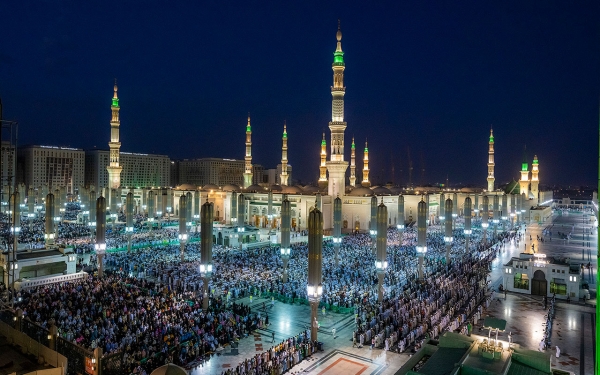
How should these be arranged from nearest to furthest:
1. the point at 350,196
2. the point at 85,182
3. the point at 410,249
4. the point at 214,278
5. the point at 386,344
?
the point at 386,344 < the point at 214,278 < the point at 410,249 < the point at 350,196 < the point at 85,182

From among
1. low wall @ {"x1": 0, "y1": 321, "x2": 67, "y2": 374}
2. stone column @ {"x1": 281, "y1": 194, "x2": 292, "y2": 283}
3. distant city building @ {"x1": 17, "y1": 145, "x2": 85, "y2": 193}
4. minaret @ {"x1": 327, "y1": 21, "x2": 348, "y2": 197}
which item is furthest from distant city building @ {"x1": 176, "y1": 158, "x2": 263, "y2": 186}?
low wall @ {"x1": 0, "y1": 321, "x2": 67, "y2": 374}

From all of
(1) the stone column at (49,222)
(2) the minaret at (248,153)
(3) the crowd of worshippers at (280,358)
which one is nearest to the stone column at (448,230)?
(3) the crowd of worshippers at (280,358)

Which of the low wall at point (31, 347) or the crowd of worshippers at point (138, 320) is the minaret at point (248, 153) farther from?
the low wall at point (31, 347)

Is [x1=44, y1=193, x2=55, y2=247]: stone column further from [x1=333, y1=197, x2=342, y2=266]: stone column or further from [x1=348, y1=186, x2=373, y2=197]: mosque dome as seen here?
[x1=348, y1=186, x2=373, y2=197]: mosque dome

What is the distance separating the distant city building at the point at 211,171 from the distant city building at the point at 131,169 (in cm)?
929

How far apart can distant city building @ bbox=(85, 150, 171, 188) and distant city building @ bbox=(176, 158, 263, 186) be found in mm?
9292

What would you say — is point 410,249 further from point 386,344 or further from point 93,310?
point 93,310

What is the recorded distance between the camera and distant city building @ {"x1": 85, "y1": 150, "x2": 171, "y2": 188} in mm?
104938

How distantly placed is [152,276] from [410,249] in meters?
19.2

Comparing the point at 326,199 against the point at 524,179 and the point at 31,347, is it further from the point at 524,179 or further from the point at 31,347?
the point at 524,179

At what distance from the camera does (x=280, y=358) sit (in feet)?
40.8

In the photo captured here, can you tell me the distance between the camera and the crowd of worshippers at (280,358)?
38.6 feet

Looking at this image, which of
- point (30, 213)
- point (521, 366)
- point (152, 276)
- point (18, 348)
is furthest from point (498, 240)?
point (30, 213)

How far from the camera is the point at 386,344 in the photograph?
1411 centimetres
